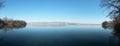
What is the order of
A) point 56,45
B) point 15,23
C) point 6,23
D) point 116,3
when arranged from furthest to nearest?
point 15,23
point 6,23
point 116,3
point 56,45

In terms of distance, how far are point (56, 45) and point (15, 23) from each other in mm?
125831

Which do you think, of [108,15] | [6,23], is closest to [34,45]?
[108,15]

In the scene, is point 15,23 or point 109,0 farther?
point 15,23

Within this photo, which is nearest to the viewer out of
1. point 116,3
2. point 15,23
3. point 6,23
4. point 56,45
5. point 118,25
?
point 56,45

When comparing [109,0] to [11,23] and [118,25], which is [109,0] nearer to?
[118,25]

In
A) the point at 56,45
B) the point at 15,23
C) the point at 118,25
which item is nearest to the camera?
the point at 56,45

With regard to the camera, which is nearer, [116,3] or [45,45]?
[45,45]

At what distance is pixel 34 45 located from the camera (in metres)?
26.8

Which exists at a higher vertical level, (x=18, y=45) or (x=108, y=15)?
(x=108, y=15)

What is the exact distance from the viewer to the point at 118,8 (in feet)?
106

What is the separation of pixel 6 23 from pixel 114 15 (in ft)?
344

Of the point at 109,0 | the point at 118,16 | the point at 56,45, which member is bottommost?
the point at 56,45

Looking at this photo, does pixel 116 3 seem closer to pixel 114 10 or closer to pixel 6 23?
pixel 114 10

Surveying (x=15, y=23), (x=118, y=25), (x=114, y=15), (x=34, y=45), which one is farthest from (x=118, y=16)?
(x=15, y=23)
